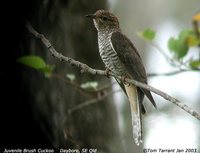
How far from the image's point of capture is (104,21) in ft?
16.1

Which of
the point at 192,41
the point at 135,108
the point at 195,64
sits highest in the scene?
the point at 192,41

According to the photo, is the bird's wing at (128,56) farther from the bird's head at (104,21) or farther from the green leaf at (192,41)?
the green leaf at (192,41)

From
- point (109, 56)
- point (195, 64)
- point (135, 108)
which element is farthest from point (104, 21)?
point (195, 64)

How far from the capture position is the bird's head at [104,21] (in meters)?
4.82

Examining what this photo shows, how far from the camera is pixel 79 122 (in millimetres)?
4520

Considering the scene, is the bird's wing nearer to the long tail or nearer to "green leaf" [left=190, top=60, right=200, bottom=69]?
the long tail

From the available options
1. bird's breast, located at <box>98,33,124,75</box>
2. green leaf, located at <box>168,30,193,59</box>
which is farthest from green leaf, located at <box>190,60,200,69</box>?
bird's breast, located at <box>98,33,124,75</box>

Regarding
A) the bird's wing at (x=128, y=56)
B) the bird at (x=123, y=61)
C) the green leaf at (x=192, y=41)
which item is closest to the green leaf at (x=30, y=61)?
the bird at (x=123, y=61)

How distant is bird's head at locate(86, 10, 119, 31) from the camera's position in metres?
4.82

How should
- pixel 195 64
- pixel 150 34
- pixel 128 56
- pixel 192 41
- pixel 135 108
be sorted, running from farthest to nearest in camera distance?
pixel 128 56 → pixel 135 108 → pixel 150 34 → pixel 195 64 → pixel 192 41

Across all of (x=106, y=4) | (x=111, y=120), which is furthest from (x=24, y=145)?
(x=106, y=4)

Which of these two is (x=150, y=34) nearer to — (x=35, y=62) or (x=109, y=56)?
(x=109, y=56)

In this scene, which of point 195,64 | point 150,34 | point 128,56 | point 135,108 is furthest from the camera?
point 128,56

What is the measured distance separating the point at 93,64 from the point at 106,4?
1.97ft
